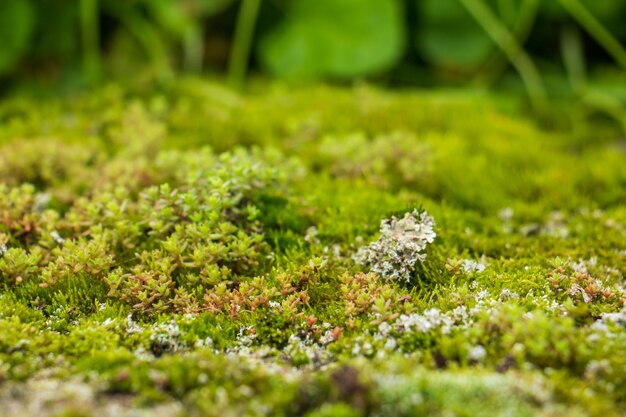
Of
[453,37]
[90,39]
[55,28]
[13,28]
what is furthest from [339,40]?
[13,28]

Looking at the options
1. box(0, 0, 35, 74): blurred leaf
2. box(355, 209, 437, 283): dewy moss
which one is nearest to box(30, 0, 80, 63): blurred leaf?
box(0, 0, 35, 74): blurred leaf

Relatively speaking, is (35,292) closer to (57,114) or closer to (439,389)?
(439,389)

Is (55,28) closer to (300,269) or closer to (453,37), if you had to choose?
(453,37)

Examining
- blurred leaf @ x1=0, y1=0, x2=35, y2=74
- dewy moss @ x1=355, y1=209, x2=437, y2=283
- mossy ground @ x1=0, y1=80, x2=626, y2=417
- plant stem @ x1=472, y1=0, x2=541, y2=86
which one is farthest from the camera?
plant stem @ x1=472, y1=0, x2=541, y2=86

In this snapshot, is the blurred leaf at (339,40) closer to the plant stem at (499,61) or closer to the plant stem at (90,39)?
the plant stem at (499,61)

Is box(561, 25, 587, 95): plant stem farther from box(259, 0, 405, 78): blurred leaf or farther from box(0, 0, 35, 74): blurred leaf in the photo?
box(0, 0, 35, 74): blurred leaf

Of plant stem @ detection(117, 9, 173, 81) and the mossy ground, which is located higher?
plant stem @ detection(117, 9, 173, 81)
